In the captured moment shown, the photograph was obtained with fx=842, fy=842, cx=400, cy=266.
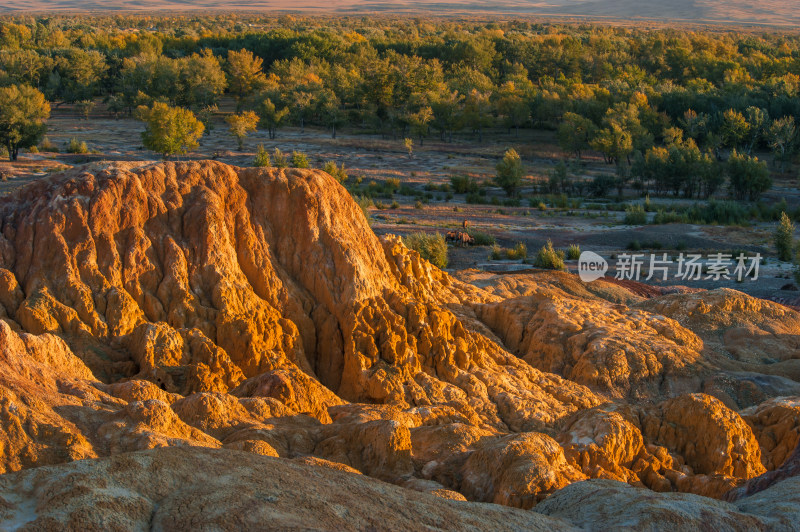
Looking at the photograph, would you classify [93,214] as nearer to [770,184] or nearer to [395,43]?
[770,184]

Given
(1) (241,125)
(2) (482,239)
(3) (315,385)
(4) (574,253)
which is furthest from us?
(1) (241,125)

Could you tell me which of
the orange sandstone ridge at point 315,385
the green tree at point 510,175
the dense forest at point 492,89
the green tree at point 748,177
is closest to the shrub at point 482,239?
the green tree at point 510,175

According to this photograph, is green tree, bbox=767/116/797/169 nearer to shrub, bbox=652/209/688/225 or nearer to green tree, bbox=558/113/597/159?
green tree, bbox=558/113/597/159

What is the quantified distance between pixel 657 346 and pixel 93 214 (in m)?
12.0

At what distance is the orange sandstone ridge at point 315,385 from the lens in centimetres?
895

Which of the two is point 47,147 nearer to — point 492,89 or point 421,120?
point 421,120

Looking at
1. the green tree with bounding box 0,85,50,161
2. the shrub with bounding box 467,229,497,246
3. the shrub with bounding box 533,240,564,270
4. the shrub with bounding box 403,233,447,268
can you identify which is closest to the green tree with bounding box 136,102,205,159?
the green tree with bounding box 0,85,50,161

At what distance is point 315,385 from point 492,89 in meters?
72.6

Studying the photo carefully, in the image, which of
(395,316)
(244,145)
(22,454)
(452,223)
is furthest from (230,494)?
(244,145)

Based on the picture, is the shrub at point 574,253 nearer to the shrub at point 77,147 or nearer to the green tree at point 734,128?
the green tree at point 734,128

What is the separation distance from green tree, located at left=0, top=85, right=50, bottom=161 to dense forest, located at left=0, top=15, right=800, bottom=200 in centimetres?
384

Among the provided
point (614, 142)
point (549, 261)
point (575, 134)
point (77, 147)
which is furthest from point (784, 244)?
point (77, 147)

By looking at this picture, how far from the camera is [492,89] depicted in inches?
3268

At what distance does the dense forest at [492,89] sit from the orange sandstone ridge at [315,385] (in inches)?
1677
